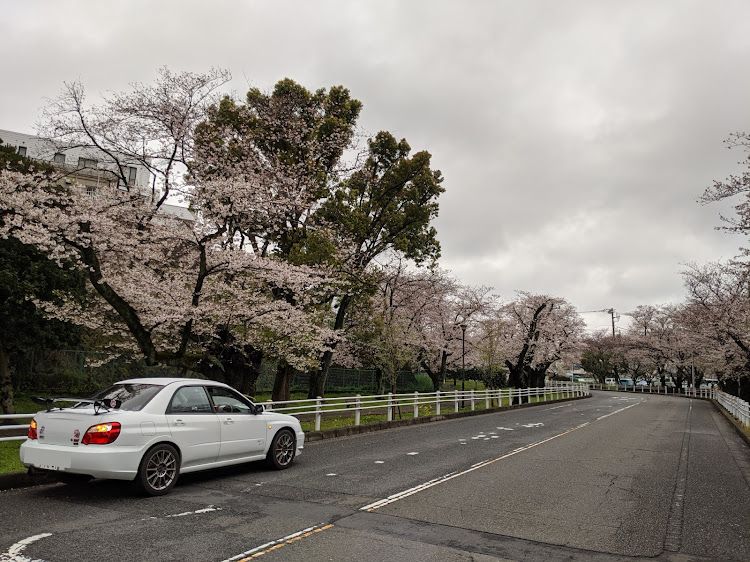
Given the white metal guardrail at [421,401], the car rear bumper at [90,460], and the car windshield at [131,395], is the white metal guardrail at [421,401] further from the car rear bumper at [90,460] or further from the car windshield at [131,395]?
the car rear bumper at [90,460]

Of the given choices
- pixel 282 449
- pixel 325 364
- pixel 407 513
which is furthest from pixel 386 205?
pixel 407 513

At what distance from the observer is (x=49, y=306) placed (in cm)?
1501

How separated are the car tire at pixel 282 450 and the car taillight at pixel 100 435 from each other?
3.02m

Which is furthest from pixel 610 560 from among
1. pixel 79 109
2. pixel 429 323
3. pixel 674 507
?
pixel 429 323

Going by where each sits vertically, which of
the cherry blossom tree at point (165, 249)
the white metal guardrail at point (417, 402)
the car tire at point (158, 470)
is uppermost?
the cherry blossom tree at point (165, 249)

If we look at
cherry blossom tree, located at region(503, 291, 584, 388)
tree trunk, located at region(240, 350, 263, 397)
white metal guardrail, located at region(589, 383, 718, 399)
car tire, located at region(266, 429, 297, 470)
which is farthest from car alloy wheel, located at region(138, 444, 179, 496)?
white metal guardrail, located at region(589, 383, 718, 399)

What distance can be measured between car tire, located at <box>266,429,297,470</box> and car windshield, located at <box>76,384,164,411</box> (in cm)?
245

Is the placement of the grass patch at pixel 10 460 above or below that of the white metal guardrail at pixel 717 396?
above

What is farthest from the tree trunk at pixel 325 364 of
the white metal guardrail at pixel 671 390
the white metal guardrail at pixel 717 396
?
the white metal guardrail at pixel 671 390

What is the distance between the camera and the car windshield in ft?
22.9

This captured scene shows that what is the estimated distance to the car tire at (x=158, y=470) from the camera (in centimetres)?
663

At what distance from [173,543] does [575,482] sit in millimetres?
6368

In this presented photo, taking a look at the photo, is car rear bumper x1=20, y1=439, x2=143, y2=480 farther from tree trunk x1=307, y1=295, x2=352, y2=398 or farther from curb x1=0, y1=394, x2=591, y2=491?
tree trunk x1=307, y1=295, x2=352, y2=398

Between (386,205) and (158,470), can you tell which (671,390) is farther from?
(158,470)
